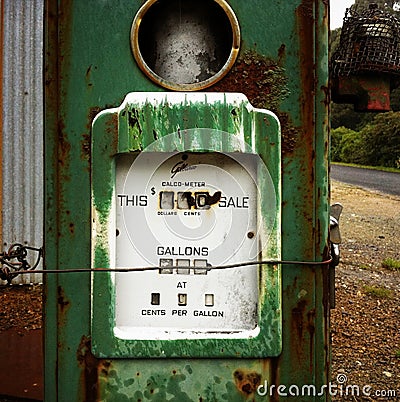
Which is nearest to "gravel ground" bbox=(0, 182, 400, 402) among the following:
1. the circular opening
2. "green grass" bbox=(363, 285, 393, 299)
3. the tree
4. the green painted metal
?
"green grass" bbox=(363, 285, 393, 299)

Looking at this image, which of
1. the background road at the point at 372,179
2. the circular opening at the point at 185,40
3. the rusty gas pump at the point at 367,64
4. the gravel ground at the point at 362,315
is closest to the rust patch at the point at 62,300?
the circular opening at the point at 185,40

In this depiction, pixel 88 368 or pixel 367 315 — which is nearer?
pixel 88 368

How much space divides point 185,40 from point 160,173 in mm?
427

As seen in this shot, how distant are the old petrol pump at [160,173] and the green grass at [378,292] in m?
3.85

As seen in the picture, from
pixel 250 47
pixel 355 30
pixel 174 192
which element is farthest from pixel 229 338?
pixel 355 30

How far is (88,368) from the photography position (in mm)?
1874

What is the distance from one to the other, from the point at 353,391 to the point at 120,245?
195 centimetres

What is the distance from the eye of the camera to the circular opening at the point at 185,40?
1.98 m

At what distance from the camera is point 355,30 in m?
2.42

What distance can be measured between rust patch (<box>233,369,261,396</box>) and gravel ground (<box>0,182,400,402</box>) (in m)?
1.54

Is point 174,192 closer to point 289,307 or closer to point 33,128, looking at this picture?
point 289,307

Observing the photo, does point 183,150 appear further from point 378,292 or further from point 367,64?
point 378,292

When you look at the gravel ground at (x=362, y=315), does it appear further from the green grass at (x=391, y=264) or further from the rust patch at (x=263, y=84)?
the rust patch at (x=263, y=84)

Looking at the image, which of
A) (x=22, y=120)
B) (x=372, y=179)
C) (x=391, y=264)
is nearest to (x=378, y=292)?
(x=391, y=264)
